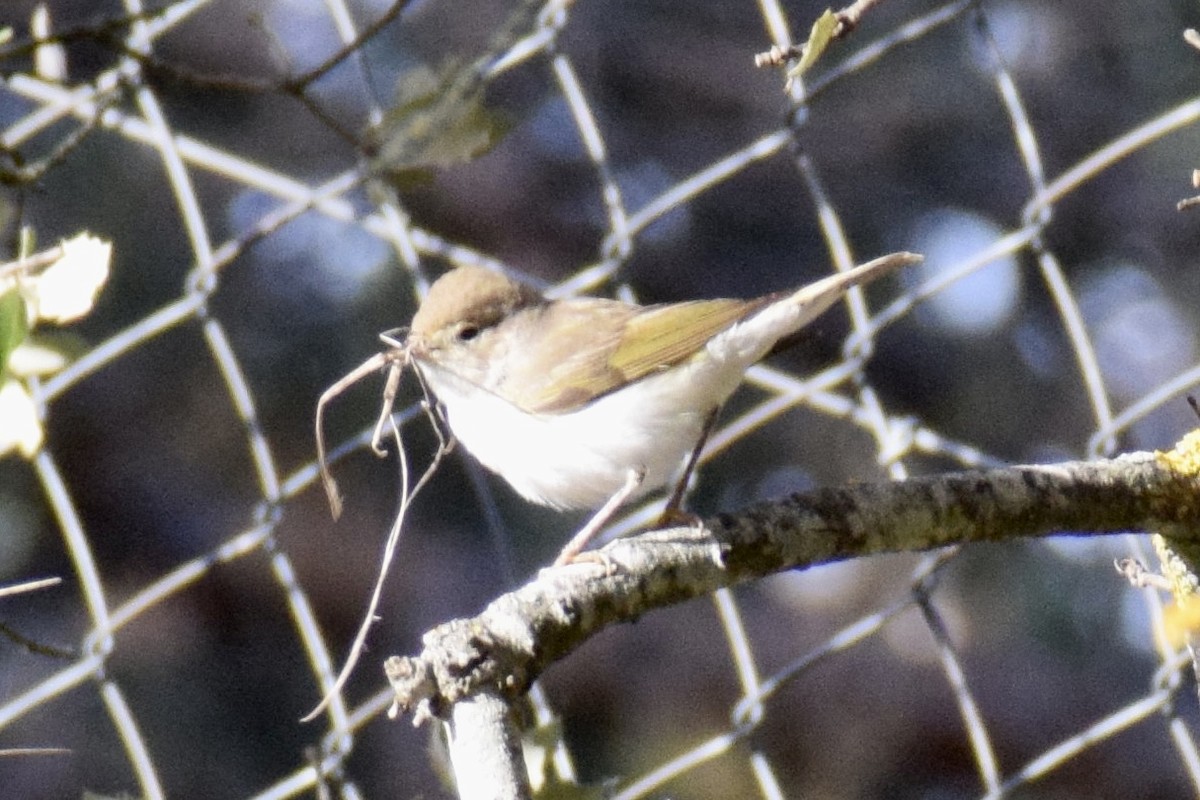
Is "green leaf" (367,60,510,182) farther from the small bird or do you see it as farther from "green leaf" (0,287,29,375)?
"green leaf" (0,287,29,375)

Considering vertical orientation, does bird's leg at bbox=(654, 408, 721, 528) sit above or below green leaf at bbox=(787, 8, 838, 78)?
above

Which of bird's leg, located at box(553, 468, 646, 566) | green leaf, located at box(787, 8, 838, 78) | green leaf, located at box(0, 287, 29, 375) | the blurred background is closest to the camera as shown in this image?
green leaf, located at box(787, 8, 838, 78)

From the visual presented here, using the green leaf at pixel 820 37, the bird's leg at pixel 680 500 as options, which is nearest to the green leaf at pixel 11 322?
the green leaf at pixel 820 37

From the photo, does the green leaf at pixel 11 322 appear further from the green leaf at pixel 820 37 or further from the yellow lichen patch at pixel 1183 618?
the yellow lichen patch at pixel 1183 618

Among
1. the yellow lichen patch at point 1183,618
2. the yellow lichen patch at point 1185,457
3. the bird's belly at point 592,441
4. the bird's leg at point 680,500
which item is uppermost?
the bird's belly at point 592,441

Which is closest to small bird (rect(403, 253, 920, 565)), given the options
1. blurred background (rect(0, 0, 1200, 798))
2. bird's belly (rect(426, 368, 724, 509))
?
bird's belly (rect(426, 368, 724, 509))

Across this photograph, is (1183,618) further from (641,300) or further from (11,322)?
(641,300)

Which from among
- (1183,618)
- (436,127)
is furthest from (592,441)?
(1183,618)
